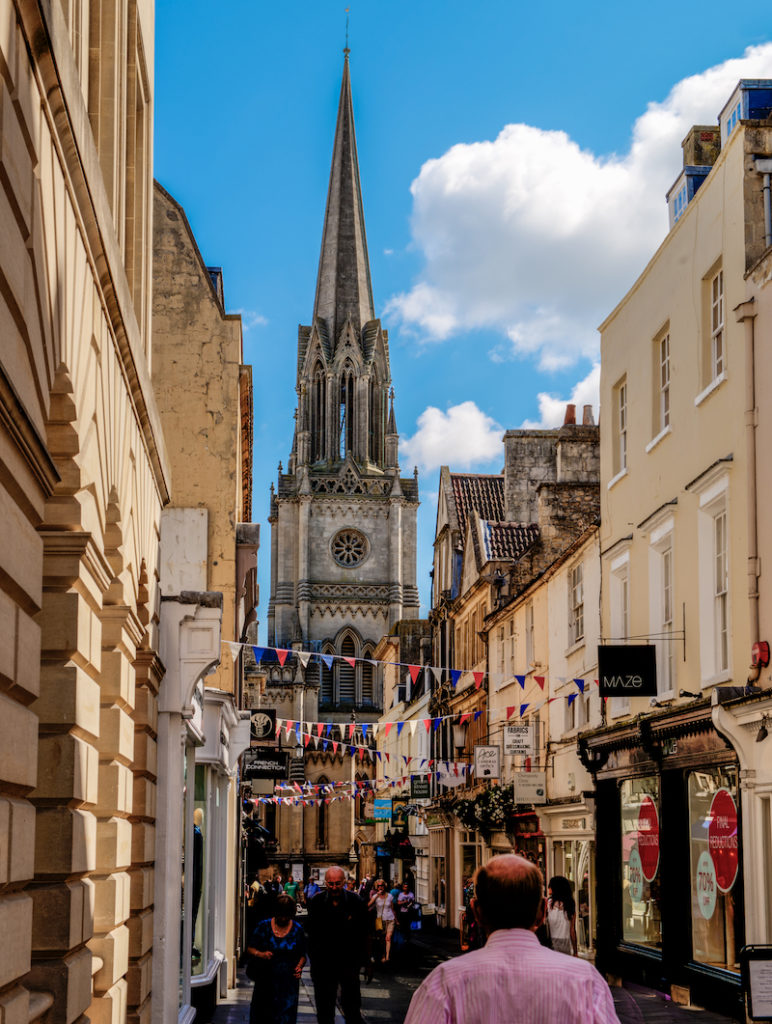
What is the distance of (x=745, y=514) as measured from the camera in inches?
601

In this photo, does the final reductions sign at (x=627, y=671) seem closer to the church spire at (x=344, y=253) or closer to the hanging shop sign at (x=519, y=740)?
the hanging shop sign at (x=519, y=740)

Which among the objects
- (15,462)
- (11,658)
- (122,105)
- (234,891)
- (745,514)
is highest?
(122,105)

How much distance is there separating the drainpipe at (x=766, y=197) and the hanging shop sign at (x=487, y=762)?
18719 mm

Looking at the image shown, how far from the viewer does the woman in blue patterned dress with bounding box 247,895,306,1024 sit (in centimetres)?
1060

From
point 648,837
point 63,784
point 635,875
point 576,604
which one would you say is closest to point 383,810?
point 576,604

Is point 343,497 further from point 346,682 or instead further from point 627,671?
point 627,671

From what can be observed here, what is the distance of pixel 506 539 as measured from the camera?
3897 cm

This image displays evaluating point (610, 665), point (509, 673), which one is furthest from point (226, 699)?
point (509, 673)

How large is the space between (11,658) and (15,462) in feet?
2.12

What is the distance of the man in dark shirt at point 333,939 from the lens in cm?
1205

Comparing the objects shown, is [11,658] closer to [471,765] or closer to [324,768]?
[471,765]

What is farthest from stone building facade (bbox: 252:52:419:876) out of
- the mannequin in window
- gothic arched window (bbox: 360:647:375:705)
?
the mannequin in window

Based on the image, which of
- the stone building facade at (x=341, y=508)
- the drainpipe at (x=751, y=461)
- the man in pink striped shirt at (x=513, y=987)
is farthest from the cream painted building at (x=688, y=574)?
the stone building facade at (x=341, y=508)

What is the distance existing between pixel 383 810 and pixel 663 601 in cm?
4222
